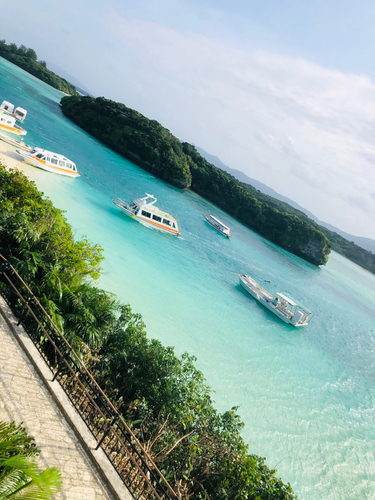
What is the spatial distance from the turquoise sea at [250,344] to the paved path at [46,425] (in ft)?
36.1

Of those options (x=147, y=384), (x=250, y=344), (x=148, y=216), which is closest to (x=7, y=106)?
(x=148, y=216)

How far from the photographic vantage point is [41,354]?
844 cm

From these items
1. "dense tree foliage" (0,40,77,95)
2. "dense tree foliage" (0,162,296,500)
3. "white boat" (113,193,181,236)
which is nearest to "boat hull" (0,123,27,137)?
"white boat" (113,193,181,236)

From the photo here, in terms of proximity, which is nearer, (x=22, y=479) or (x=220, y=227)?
(x=22, y=479)

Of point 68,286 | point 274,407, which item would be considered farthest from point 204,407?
point 274,407

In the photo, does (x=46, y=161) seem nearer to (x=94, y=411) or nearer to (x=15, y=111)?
(x=15, y=111)

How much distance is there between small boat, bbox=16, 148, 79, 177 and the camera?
32438 mm

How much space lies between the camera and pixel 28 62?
126125mm

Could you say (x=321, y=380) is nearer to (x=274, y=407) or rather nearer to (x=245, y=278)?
(x=274, y=407)

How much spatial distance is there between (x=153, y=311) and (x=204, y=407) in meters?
10.9

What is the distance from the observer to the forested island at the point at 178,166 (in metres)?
79.5

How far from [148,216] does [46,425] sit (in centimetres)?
3226

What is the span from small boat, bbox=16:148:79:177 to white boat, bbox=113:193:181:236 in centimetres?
680

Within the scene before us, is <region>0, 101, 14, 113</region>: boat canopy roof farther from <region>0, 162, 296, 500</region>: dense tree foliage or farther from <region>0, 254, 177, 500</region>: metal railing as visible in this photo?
<region>0, 254, 177, 500</region>: metal railing
